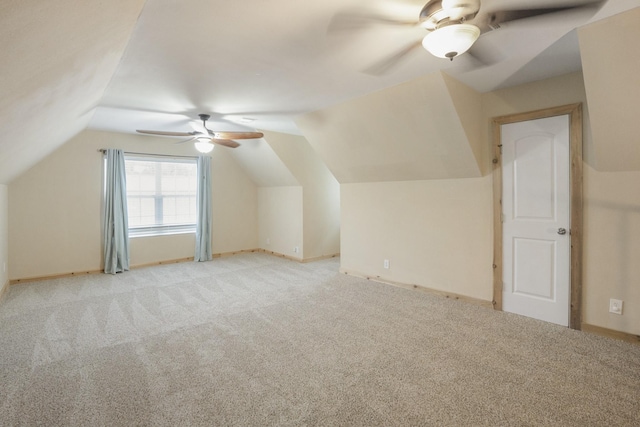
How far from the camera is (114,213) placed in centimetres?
532

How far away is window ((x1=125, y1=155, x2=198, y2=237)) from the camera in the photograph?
229 inches

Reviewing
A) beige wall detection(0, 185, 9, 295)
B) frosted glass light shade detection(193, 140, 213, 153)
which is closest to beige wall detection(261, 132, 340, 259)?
frosted glass light shade detection(193, 140, 213, 153)

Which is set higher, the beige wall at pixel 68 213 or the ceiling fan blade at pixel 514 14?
the ceiling fan blade at pixel 514 14

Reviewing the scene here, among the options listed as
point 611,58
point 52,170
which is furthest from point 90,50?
point 52,170

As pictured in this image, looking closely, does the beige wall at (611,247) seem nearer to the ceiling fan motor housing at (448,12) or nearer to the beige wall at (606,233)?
the beige wall at (606,233)

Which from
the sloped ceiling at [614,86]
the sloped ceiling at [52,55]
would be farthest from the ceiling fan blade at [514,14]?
the sloped ceiling at [52,55]

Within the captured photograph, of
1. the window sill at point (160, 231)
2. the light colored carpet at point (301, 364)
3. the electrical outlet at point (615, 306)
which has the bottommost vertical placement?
the light colored carpet at point (301, 364)

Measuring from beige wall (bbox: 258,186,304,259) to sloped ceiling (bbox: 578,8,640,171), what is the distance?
14.9ft

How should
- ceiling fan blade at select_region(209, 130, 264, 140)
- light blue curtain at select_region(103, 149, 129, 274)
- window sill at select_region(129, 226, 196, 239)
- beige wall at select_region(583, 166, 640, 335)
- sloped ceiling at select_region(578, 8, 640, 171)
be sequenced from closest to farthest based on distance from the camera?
sloped ceiling at select_region(578, 8, 640, 171) < beige wall at select_region(583, 166, 640, 335) < ceiling fan blade at select_region(209, 130, 264, 140) < light blue curtain at select_region(103, 149, 129, 274) < window sill at select_region(129, 226, 196, 239)

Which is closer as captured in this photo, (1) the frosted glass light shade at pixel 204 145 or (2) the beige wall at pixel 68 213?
(1) the frosted glass light shade at pixel 204 145

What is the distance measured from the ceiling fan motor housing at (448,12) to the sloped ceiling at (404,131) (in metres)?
1.26

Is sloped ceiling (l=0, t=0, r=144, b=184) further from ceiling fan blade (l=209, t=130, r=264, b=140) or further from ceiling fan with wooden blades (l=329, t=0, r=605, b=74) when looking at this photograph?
ceiling fan blade (l=209, t=130, r=264, b=140)

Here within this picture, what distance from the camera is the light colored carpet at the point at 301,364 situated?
6.22 ft

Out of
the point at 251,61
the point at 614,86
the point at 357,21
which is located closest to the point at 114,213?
the point at 251,61
